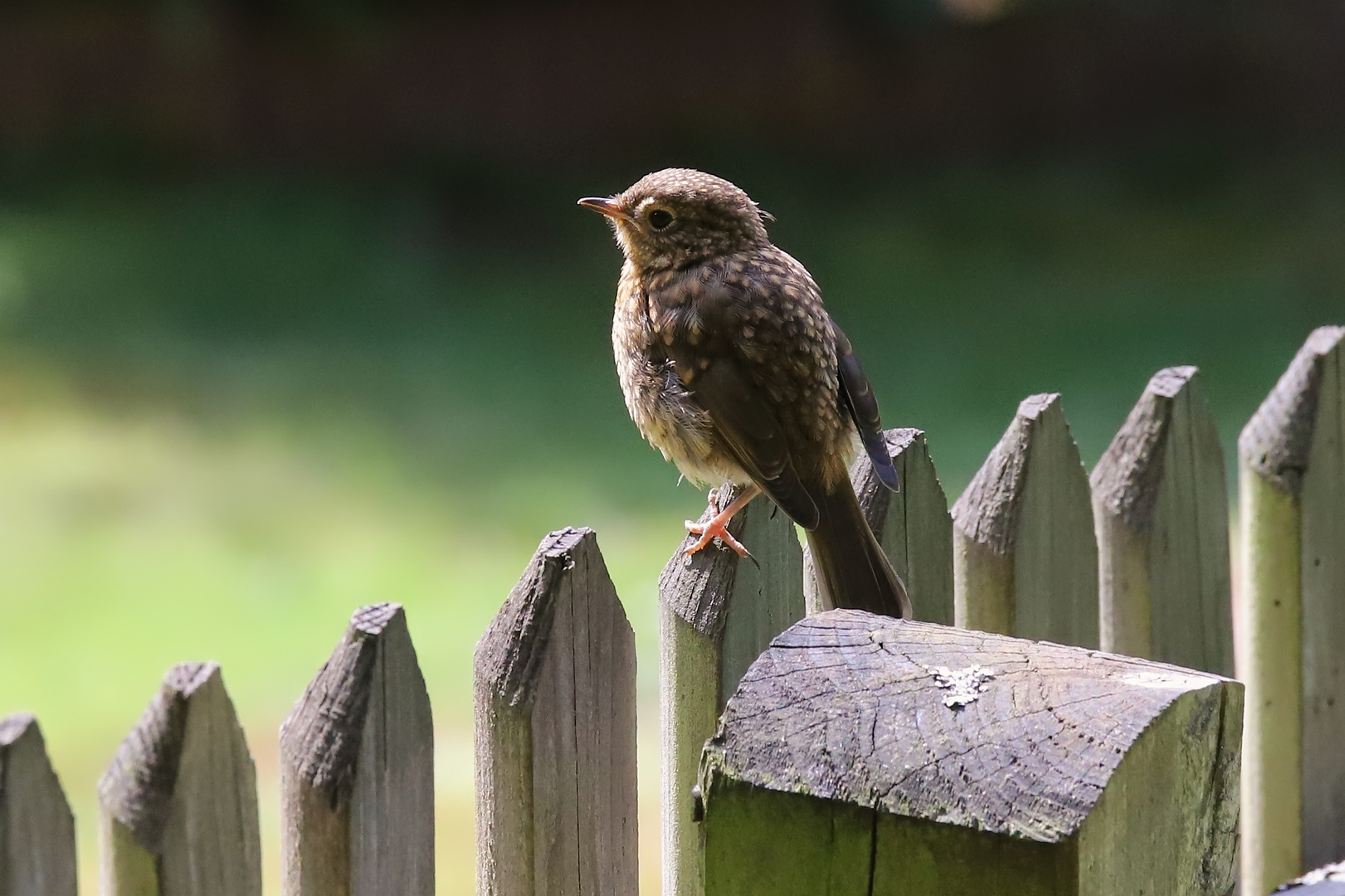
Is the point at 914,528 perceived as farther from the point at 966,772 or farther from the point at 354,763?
the point at 966,772

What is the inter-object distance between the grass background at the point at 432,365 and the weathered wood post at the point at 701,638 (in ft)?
8.09

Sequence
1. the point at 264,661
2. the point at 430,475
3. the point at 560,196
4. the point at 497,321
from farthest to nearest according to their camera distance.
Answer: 1. the point at 560,196
2. the point at 497,321
3. the point at 430,475
4. the point at 264,661

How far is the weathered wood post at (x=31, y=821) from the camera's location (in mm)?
1972

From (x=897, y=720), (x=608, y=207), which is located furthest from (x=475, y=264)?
(x=897, y=720)

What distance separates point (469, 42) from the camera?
12.8 metres

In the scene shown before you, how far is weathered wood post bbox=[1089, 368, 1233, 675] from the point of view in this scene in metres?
2.88

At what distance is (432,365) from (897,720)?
7.59 m

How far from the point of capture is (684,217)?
3268mm

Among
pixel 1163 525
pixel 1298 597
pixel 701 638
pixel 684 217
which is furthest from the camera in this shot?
pixel 684 217

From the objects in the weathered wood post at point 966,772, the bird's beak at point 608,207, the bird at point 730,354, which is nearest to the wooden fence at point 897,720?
the weathered wood post at point 966,772

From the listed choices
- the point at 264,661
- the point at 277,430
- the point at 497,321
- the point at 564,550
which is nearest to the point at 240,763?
the point at 564,550

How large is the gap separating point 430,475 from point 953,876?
6.08 metres

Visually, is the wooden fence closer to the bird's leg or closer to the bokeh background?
the bird's leg

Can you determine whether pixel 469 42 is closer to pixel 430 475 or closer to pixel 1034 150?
pixel 1034 150
